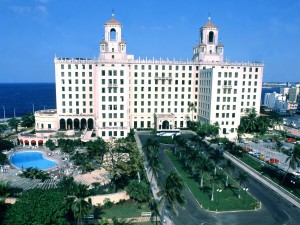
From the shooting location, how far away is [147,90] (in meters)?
110

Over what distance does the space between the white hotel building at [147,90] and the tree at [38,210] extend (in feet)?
195

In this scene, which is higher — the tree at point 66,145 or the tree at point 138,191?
the tree at point 66,145

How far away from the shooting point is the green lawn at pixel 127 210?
47.0 m

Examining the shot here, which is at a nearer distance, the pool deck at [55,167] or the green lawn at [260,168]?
the green lawn at [260,168]

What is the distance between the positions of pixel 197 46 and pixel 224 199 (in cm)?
8031

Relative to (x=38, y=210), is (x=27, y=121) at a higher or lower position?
higher

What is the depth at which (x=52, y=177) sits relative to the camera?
2445 inches

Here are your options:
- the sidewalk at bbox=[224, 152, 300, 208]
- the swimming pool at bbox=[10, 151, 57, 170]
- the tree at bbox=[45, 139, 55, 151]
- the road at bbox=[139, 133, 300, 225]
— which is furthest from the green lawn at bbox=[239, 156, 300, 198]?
the tree at bbox=[45, 139, 55, 151]

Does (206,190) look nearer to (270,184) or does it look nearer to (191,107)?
(270,184)

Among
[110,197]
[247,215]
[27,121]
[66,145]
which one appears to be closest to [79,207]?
[110,197]

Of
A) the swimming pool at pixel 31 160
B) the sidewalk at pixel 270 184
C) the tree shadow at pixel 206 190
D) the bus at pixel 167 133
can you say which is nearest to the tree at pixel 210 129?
the bus at pixel 167 133

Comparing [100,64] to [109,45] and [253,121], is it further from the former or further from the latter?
[253,121]

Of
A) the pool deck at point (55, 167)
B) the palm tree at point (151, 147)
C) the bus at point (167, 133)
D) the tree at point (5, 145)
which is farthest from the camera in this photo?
the bus at point (167, 133)

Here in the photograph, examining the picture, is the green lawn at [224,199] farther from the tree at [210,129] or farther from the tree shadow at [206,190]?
the tree at [210,129]
